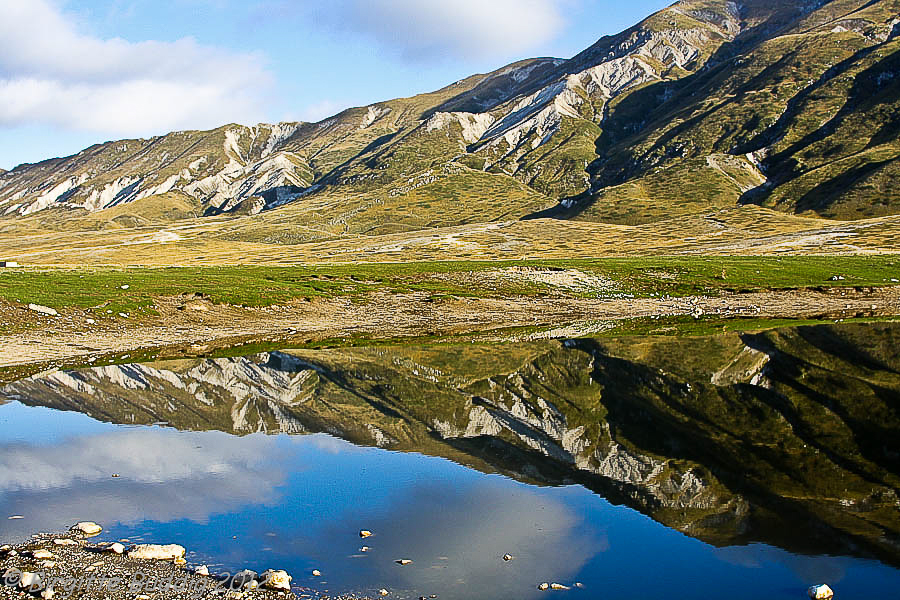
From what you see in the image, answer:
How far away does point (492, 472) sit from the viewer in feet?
46.9

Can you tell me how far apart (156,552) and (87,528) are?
180 cm

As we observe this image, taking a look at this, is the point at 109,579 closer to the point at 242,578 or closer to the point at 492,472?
the point at 242,578

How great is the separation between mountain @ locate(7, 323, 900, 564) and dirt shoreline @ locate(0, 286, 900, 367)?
264 inches

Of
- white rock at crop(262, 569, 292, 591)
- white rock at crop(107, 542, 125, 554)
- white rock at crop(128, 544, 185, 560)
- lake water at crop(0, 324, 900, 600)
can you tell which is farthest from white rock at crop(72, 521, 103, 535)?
white rock at crop(262, 569, 292, 591)

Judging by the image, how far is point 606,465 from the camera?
14.5 metres

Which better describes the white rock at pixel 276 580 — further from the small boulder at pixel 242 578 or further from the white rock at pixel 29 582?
the white rock at pixel 29 582

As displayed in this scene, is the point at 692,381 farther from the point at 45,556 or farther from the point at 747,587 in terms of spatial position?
the point at 45,556

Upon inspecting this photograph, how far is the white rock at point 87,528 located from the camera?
10.8 metres

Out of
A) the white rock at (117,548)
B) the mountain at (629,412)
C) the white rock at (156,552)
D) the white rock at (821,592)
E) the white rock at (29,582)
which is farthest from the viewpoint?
the mountain at (629,412)

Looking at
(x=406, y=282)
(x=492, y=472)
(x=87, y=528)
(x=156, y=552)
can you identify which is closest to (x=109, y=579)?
(x=156, y=552)

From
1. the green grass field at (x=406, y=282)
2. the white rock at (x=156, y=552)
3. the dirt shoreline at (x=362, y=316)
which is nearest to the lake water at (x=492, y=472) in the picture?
the white rock at (x=156, y=552)

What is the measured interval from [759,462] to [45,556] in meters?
13.3

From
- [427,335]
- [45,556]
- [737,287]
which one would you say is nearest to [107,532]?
[45,556]

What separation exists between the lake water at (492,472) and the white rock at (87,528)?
0.61ft
